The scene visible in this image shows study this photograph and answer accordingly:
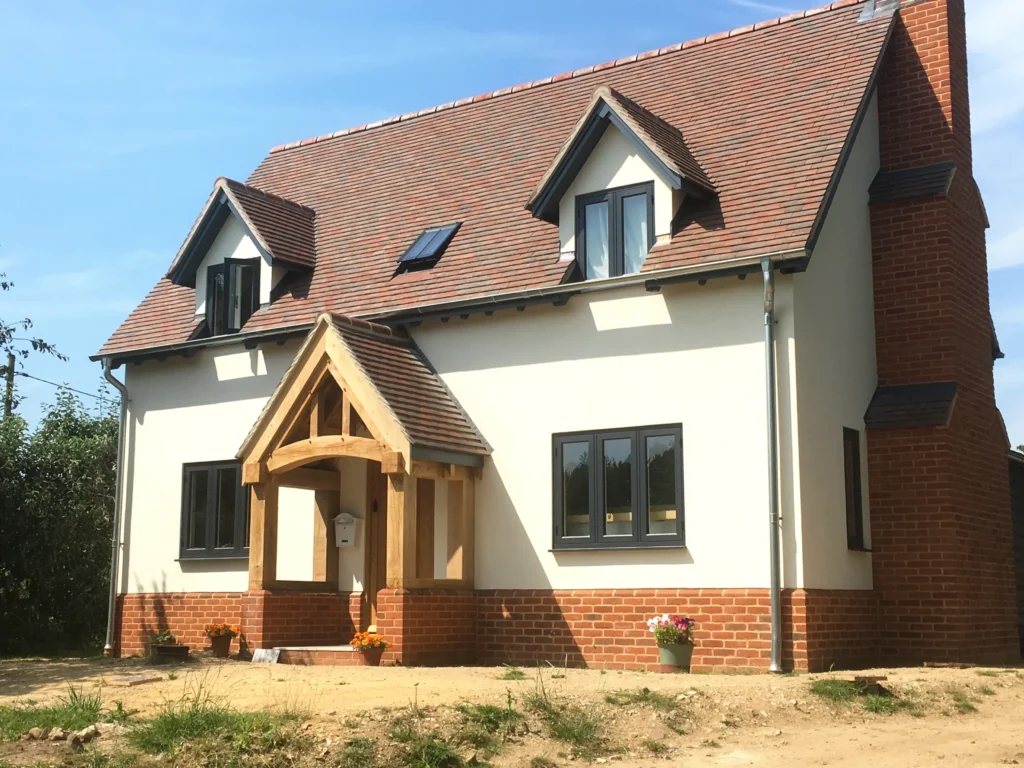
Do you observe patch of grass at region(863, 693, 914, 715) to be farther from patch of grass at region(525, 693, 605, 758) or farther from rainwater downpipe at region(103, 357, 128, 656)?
rainwater downpipe at region(103, 357, 128, 656)

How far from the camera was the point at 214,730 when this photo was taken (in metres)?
9.80

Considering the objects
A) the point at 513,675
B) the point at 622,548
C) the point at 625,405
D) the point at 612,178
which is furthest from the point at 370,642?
the point at 612,178

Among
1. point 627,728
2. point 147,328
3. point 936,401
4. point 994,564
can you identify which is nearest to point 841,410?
point 936,401

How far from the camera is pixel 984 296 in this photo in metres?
19.3

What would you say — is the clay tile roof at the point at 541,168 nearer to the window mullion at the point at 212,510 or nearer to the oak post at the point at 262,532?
the window mullion at the point at 212,510

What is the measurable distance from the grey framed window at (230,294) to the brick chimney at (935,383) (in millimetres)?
10227

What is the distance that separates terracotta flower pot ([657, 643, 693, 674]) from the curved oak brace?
4.36 meters

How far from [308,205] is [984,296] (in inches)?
470

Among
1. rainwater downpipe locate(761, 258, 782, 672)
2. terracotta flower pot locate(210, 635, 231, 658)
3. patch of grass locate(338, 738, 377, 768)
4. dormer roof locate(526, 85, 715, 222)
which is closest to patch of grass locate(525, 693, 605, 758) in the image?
patch of grass locate(338, 738, 377, 768)

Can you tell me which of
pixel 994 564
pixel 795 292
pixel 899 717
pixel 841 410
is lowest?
pixel 899 717

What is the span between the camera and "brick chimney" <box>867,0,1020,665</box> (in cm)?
1677

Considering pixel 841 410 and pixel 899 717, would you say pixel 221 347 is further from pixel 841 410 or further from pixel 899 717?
pixel 899 717

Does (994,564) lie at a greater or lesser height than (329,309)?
lesser

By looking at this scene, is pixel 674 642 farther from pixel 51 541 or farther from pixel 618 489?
pixel 51 541
